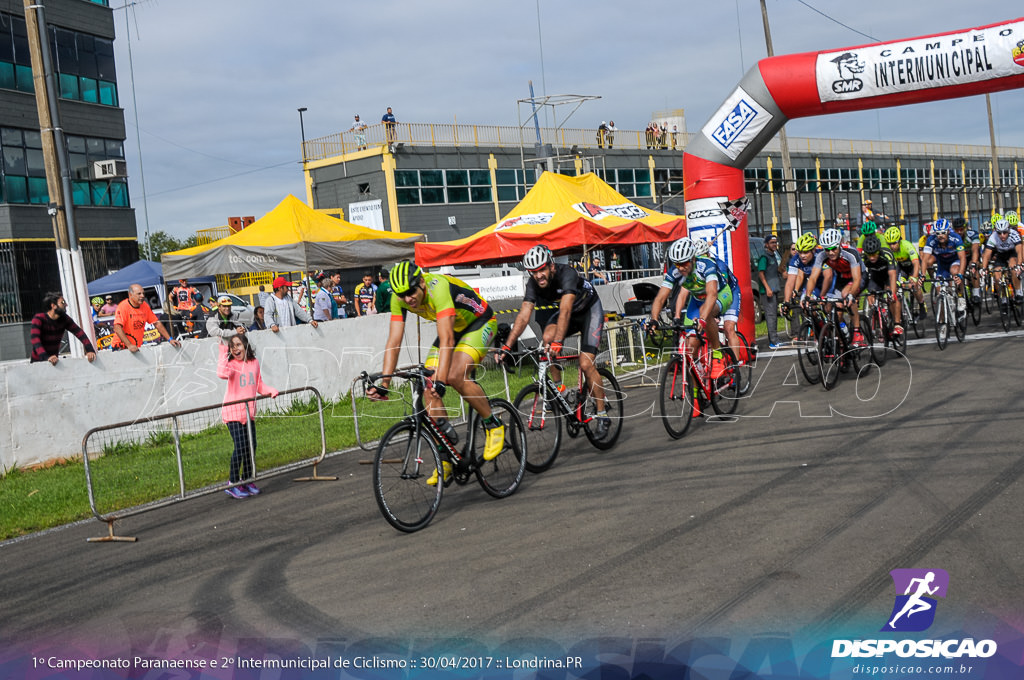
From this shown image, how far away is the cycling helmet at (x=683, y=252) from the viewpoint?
9805mm

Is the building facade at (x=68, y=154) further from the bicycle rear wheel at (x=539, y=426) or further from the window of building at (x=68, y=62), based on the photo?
the bicycle rear wheel at (x=539, y=426)

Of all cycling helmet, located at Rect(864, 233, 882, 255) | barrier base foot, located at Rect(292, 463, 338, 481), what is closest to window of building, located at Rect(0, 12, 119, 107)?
barrier base foot, located at Rect(292, 463, 338, 481)

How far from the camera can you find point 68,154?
1283 inches

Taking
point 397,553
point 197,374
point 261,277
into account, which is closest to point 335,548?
point 397,553

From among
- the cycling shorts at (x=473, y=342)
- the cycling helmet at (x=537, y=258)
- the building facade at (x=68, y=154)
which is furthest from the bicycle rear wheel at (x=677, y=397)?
the building facade at (x=68, y=154)

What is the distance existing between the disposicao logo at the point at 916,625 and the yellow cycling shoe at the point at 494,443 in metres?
3.40

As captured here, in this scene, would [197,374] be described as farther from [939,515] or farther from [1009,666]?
[1009,666]

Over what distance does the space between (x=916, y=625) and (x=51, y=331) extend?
1112 cm

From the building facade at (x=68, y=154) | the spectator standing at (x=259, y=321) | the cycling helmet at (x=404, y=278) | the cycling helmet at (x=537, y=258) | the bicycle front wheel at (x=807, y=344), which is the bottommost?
the bicycle front wheel at (x=807, y=344)

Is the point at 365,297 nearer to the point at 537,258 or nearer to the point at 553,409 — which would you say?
the point at 537,258

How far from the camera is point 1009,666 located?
12.7 feet

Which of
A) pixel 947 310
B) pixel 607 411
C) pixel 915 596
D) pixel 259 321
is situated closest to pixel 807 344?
pixel 607 411

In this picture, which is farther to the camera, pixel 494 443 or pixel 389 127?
pixel 389 127

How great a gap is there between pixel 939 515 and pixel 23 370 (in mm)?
9879
